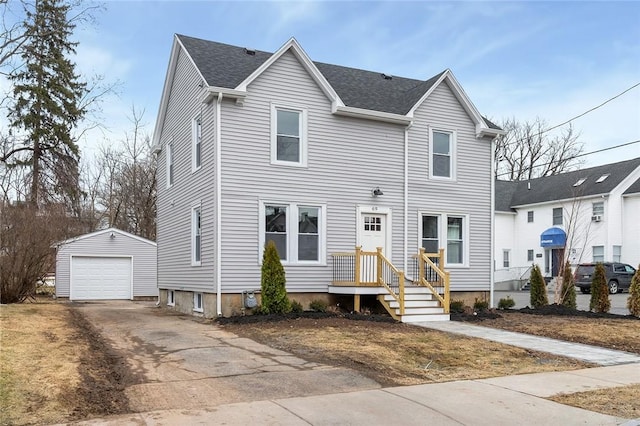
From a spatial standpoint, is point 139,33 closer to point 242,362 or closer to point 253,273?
point 253,273

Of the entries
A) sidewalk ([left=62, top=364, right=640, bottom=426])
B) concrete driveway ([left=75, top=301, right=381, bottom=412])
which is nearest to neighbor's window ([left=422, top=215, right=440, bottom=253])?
concrete driveway ([left=75, top=301, right=381, bottom=412])

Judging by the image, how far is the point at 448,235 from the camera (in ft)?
56.7

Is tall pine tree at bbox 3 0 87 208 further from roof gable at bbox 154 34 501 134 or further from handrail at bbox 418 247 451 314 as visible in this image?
handrail at bbox 418 247 451 314

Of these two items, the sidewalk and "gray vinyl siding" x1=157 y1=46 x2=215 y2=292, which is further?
"gray vinyl siding" x1=157 y1=46 x2=215 y2=292

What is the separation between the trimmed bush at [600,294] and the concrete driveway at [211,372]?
11.6 m

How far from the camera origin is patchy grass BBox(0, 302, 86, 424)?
560cm

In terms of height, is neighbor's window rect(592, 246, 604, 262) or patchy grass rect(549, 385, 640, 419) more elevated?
neighbor's window rect(592, 246, 604, 262)

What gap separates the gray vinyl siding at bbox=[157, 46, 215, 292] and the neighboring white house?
18786 millimetres

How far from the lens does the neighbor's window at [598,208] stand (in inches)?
1243

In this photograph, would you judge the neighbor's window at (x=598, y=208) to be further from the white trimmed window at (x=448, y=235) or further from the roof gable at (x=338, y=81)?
the white trimmed window at (x=448, y=235)

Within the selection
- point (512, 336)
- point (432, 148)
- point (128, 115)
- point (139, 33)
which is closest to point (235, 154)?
point (139, 33)

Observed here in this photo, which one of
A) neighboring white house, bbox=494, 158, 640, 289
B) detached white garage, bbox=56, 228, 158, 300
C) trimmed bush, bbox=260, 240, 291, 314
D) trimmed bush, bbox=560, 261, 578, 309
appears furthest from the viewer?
neighboring white house, bbox=494, 158, 640, 289

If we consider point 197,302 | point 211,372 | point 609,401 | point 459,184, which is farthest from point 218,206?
point 609,401

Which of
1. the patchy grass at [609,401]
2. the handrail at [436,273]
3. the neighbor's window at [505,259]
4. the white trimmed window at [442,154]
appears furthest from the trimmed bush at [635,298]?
the neighbor's window at [505,259]
